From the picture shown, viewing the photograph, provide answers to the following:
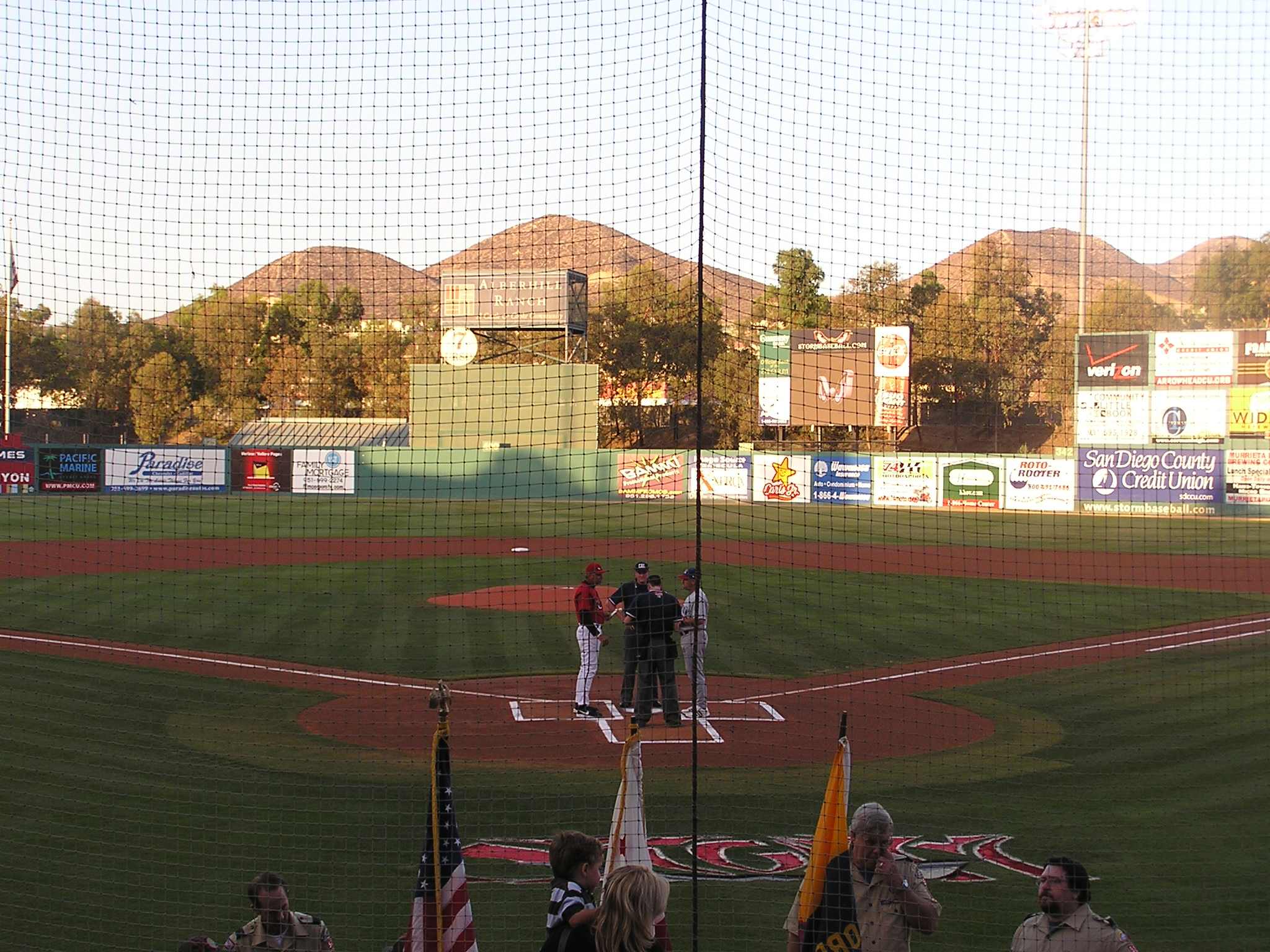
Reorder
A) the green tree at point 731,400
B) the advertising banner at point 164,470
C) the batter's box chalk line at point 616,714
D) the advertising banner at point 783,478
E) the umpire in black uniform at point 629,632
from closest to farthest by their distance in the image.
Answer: the batter's box chalk line at point 616,714 < the umpire in black uniform at point 629,632 < the green tree at point 731,400 < the advertising banner at point 783,478 < the advertising banner at point 164,470

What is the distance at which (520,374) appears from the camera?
137ft

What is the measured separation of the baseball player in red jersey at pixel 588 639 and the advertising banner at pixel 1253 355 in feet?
93.1

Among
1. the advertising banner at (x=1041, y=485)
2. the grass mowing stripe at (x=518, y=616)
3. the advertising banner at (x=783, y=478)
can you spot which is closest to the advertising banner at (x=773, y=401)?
the advertising banner at (x=783, y=478)

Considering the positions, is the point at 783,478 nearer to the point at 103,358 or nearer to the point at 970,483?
the point at 970,483

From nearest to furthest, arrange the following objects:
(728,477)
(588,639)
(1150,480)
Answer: (588,639) < (1150,480) < (728,477)

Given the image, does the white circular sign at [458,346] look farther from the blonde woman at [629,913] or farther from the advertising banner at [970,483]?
the blonde woman at [629,913]

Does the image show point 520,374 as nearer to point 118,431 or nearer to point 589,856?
point 118,431

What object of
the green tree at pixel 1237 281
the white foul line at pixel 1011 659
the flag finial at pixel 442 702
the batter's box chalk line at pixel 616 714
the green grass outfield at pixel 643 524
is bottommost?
the white foul line at pixel 1011 659

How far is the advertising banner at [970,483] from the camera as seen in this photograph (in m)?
35.3

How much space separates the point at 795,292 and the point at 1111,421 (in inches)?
995

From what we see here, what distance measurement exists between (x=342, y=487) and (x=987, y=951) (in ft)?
125

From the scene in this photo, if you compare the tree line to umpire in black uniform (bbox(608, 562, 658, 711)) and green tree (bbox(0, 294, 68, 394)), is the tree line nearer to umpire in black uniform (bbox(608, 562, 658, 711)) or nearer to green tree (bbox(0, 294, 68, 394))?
green tree (bbox(0, 294, 68, 394))

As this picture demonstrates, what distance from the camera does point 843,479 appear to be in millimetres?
37031

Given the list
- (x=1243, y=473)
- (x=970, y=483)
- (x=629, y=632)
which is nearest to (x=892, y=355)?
(x=970, y=483)
